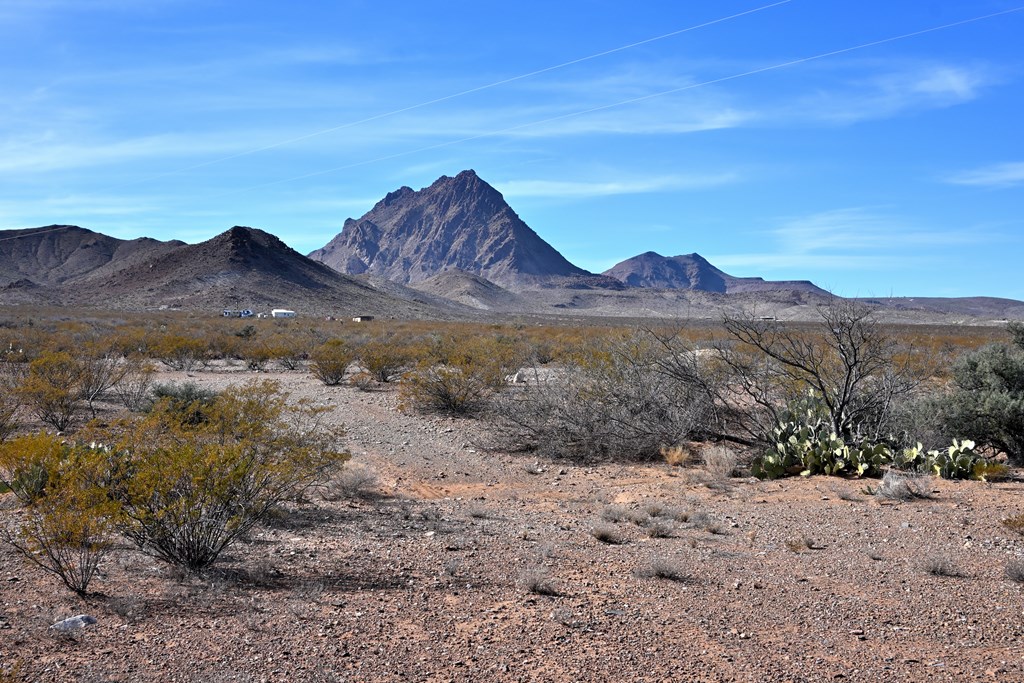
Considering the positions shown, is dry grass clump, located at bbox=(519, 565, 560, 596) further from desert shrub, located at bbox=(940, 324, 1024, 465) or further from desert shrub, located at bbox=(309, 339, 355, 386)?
desert shrub, located at bbox=(309, 339, 355, 386)

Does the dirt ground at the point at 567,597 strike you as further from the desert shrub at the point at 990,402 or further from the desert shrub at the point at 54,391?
the desert shrub at the point at 54,391

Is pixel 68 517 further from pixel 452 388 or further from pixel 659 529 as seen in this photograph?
pixel 452 388

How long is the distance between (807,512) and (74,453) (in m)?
7.10

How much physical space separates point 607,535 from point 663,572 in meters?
1.28

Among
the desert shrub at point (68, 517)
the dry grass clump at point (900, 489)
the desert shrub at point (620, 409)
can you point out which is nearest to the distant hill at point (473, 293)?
the desert shrub at point (620, 409)

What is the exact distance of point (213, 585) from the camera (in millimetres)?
6191

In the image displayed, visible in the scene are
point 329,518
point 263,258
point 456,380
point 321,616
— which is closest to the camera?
point 321,616

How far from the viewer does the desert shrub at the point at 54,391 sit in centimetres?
1352

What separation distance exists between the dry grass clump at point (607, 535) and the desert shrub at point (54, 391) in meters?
9.77

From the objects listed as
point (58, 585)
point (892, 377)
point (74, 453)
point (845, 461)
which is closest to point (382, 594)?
point (58, 585)

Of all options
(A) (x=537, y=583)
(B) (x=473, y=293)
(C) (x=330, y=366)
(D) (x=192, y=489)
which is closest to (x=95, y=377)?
(C) (x=330, y=366)

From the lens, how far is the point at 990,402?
36.4 feet

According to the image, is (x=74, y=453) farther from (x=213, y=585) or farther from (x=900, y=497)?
(x=900, y=497)

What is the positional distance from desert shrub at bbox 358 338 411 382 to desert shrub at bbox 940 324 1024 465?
13.8 meters
